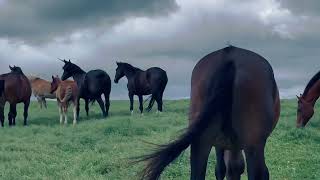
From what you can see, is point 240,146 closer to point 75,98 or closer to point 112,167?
point 112,167

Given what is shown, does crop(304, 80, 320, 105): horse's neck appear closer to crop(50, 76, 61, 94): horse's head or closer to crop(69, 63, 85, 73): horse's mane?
crop(50, 76, 61, 94): horse's head

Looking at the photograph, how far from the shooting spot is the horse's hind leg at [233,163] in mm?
6758

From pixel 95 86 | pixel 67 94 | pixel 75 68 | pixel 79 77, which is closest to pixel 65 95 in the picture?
pixel 67 94

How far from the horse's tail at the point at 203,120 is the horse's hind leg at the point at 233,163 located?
1385 millimetres

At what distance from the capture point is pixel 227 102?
553 centimetres

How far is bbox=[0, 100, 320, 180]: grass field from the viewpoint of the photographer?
9875 millimetres

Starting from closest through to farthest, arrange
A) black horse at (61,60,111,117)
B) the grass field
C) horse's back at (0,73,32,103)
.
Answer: the grass field
horse's back at (0,73,32,103)
black horse at (61,60,111,117)

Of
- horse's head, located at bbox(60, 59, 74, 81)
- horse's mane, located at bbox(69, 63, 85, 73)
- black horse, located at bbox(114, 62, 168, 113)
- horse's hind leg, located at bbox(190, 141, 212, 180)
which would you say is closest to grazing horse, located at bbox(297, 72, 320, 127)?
black horse, located at bbox(114, 62, 168, 113)

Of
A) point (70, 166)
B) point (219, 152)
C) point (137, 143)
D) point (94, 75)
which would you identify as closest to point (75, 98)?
point (94, 75)

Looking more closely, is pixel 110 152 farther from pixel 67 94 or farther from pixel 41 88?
pixel 41 88

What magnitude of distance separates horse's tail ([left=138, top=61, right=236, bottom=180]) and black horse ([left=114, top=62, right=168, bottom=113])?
71.5 feet

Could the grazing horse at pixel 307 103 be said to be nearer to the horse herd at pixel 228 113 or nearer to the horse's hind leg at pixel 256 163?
the horse herd at pixel 228 113

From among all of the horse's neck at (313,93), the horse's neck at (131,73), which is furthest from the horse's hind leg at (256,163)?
the horse's neck at (131,73)

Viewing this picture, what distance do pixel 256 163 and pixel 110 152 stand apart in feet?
26.2
